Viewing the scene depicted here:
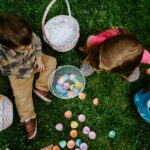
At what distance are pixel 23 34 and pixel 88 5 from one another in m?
0.96

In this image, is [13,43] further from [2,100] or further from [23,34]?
[2,100]

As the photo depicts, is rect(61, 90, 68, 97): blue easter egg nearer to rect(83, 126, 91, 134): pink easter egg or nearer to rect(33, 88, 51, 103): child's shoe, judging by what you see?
rect(33, 88, 51, 103): child's shoe

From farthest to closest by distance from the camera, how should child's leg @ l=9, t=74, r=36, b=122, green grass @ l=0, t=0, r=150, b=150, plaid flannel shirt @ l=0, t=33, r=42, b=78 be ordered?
1. green grass @ l=0, t=0, r=150, b=150
2. child's leg @ l=9, t=74, r=36, b=122
3. plaid flannel shirt @ l=0, t=33, r=42, b=78

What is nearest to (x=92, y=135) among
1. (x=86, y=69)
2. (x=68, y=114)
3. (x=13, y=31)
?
(x=68, y=114)

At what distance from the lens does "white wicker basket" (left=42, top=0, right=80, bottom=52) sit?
2992mm

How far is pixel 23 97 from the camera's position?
9.61 ft

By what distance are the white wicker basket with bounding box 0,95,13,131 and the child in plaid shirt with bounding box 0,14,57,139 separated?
92mm

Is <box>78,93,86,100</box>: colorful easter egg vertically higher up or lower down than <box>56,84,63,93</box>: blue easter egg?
lower down

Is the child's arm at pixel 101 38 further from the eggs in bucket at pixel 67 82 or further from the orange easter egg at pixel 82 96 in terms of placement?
the orange easter egg at pixel 82 96

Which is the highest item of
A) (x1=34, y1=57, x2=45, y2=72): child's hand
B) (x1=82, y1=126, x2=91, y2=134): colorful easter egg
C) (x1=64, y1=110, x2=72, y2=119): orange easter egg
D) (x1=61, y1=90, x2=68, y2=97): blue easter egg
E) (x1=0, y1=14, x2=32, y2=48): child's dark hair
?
(x1=0, y1=14, x2=32, y2=48): child's dark hair

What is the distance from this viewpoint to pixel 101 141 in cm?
305

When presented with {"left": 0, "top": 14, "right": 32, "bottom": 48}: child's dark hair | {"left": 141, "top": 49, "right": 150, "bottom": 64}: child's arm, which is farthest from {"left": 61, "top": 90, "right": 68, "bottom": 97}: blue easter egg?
{"left": 0, "top": 14, "right": 32, "bottom": 48}: child's dark hair

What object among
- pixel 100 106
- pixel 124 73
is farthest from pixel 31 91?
pixel 124 73

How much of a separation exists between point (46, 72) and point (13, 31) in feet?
2.21
